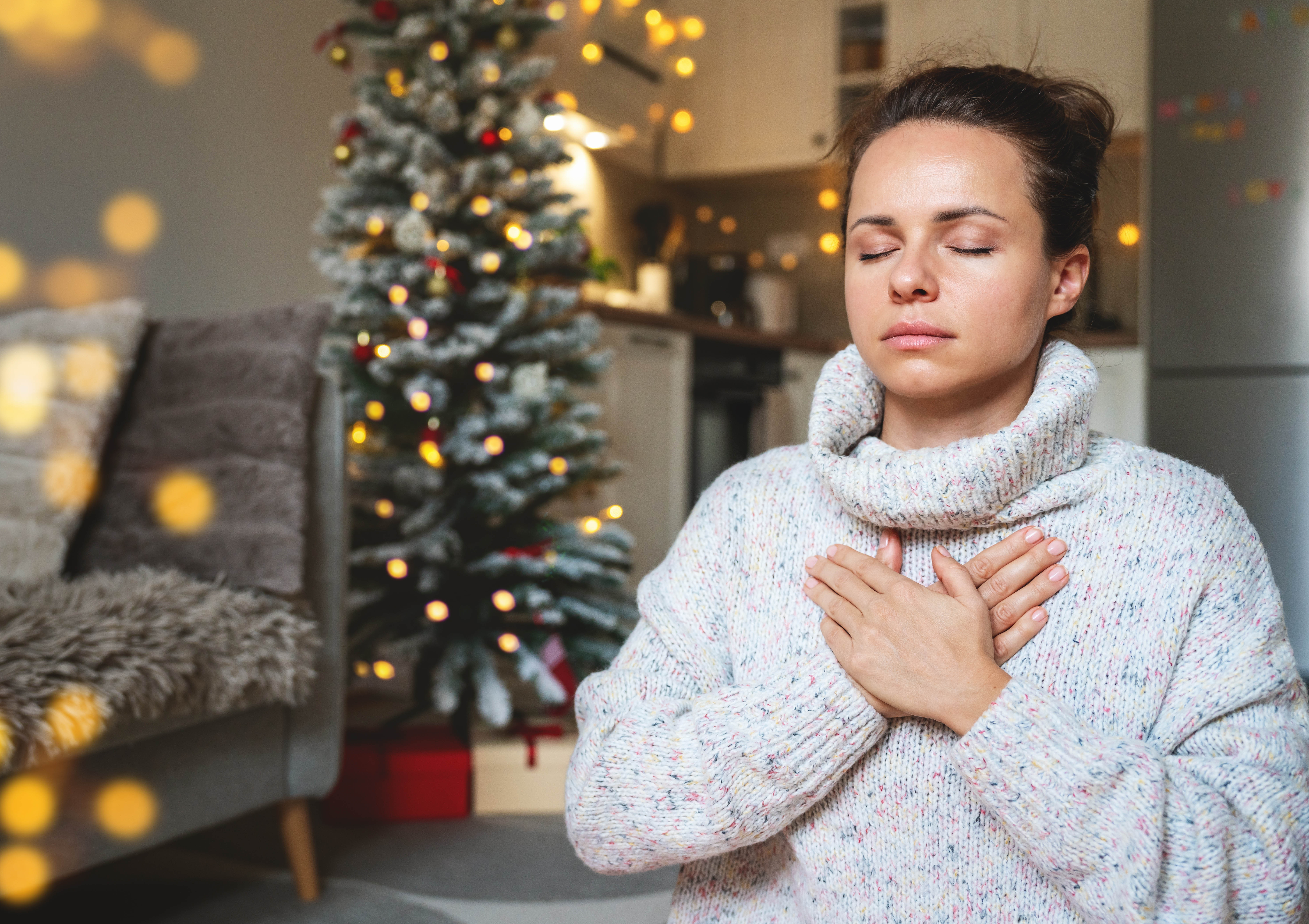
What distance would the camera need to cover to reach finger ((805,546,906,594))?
2.45ft

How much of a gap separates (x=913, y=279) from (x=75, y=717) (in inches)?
39.4

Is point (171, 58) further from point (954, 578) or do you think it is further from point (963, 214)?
point (954, 578)

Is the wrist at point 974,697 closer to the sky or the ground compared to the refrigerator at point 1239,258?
closer to the ground

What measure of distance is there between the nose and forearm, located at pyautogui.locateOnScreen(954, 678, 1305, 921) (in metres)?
0.28

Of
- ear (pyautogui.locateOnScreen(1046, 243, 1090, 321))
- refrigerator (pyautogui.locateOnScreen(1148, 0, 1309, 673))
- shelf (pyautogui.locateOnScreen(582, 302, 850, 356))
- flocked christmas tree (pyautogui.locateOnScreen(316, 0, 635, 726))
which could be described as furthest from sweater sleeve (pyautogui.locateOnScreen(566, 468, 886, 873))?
refrigerator (pyautogui.locateOnScreen(1148, 0, 1309, 673))

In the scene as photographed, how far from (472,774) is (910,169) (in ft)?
5.45

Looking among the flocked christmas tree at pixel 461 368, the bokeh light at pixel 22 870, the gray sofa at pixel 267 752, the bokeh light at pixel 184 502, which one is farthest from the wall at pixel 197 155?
the bokeh light at pixel 22 870

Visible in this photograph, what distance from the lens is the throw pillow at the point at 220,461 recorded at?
1507 mm

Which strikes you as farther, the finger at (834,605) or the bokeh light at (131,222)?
the bokeh light at (131,222)

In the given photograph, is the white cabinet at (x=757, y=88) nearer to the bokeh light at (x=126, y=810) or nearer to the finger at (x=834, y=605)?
the bokeh light at (x=126, y=810)

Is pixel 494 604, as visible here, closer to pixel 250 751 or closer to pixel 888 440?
pixel 250 751

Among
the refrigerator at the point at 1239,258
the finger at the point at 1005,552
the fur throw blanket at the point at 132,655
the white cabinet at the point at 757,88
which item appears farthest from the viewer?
the white cabinet at the point at 757,88

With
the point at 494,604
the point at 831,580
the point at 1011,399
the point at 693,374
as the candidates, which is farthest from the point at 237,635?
the point at 693,374

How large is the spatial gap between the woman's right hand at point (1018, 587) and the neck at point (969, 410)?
0.10 m
